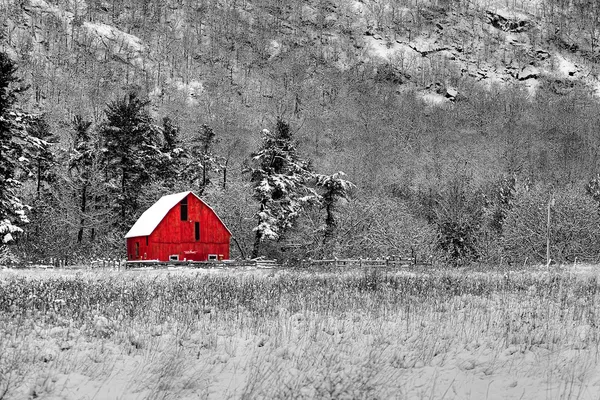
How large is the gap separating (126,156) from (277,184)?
12836 millimetres

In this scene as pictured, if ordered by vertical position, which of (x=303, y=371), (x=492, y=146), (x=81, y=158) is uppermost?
(x=492, y=146)

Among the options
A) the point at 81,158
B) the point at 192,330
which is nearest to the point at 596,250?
the point at 81,158

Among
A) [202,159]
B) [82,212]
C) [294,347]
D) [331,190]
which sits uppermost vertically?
[202,159]

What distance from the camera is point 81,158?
52.8 m

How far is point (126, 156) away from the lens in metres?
50.0

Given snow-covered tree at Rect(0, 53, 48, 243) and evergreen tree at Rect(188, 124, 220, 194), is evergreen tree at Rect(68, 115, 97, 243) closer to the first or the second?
evergreen tree at Rect(188, 124, 220, 194)

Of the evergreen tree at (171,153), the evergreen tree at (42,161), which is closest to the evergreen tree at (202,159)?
the evergreen tree at (171,153)

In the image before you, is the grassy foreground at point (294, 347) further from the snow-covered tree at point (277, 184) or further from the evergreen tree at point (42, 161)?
the evergreen tree at point (42, 161)

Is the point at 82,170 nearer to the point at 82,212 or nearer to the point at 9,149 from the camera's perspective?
the point at 82,212

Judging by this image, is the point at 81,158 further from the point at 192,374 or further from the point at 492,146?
the point at 492,146

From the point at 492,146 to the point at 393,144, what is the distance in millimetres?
30452

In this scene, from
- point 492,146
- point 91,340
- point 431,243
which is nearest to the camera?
point 91,340

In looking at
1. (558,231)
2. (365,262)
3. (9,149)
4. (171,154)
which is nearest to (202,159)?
(171,154)

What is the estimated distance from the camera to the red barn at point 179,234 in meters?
45.0
